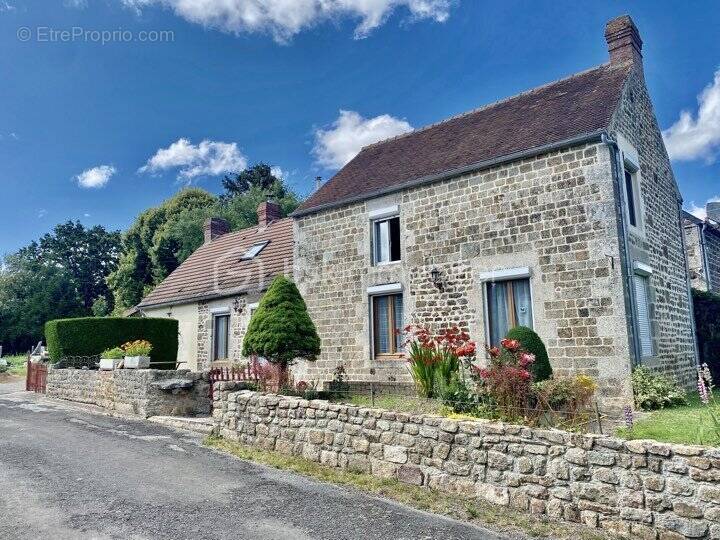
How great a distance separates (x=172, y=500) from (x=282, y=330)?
5.33 meters

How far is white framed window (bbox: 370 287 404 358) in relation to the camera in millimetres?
13371

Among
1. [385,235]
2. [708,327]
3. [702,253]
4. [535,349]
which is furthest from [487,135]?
[702,253]

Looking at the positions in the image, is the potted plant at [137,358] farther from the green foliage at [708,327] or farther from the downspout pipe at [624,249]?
the green foliage at [708,327]

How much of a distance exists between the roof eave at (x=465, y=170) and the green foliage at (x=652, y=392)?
193 inches

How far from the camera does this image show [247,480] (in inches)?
264

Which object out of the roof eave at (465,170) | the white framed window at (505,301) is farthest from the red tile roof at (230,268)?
the white framed window at (505,301)

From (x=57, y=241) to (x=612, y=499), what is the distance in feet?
194

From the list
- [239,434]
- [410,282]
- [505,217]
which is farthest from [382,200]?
[239,434]

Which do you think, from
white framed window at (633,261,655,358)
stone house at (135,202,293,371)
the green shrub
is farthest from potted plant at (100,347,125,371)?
white framed window at (633,261,655,358)

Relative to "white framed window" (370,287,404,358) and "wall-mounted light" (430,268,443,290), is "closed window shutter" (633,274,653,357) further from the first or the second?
"white framed window" (370,287,404,358)

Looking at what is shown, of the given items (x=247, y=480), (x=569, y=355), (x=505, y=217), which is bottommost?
(x=247, y=480)

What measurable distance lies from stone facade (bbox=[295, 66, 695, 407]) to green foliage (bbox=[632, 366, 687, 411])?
186 millimetres

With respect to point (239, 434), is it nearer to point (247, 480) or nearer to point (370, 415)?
point (247, 480)

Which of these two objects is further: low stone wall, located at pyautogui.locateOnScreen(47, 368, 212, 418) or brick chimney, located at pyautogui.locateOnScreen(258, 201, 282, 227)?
brick chimney, located at pyautogui.locateOnScreen(258, 201, 282, 227)
